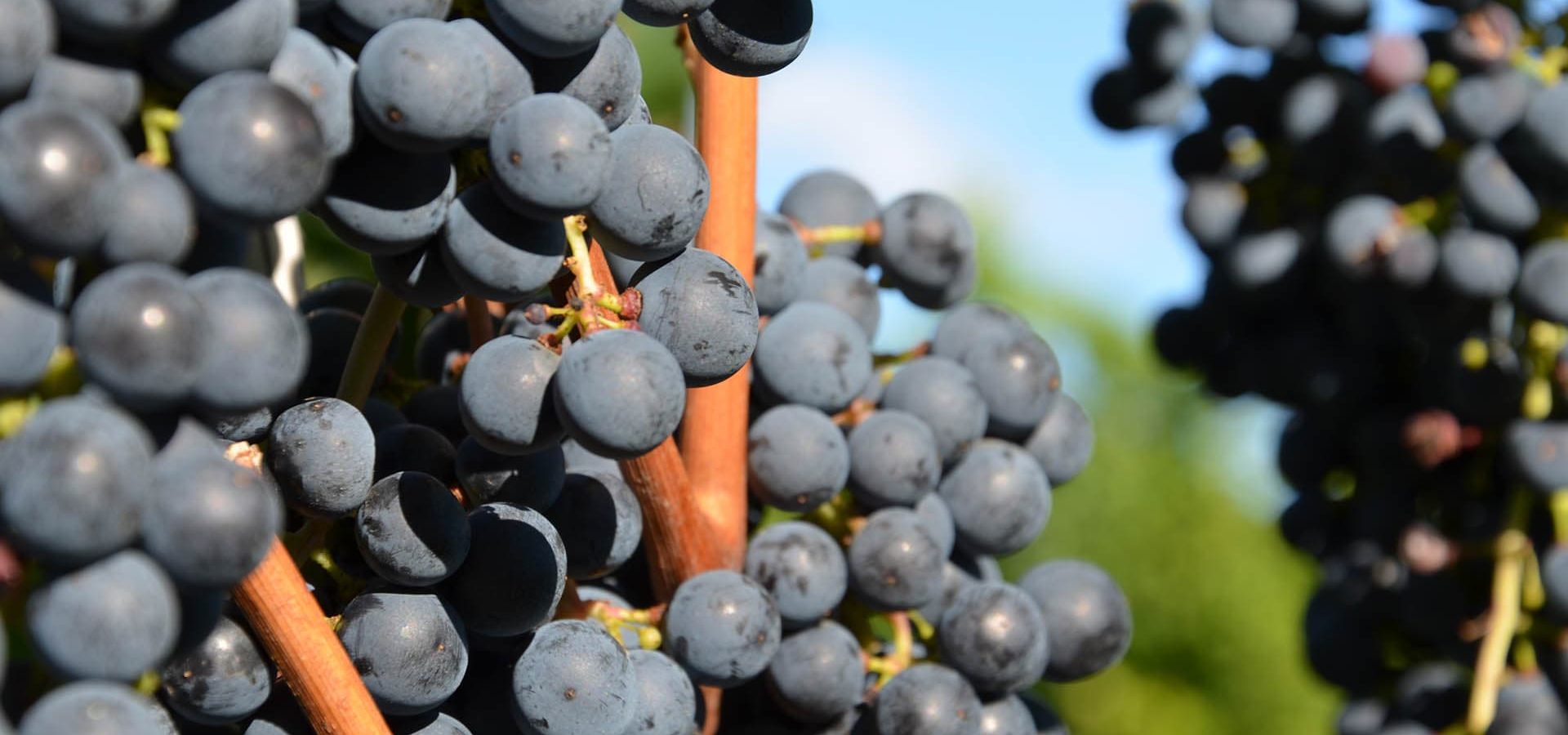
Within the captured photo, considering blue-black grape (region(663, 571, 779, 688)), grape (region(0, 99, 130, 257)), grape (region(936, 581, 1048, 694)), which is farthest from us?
grape (region(936, 581, 1048, 694))

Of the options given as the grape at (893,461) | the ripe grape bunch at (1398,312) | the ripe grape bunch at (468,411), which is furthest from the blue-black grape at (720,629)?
the ripe grape bunch at (1398,312)

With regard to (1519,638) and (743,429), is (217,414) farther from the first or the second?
(1519,638)

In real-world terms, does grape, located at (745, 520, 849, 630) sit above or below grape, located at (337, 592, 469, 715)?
below

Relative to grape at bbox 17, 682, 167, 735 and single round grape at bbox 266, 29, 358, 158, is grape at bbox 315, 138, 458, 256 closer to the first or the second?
single round grape at bbox 266, 29, 358, 158

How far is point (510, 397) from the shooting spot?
57 cm

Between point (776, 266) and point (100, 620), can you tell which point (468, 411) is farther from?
point (776, 266)

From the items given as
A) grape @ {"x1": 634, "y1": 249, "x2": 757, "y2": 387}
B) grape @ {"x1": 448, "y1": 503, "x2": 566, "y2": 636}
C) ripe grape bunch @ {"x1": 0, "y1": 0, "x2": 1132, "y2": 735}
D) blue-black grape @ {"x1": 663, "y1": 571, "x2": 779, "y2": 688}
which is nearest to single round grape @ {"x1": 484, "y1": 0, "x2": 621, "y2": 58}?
ripe grape bunch @ {"x1": 0, "y1": 0, "x2": 1132, "y2": 735}

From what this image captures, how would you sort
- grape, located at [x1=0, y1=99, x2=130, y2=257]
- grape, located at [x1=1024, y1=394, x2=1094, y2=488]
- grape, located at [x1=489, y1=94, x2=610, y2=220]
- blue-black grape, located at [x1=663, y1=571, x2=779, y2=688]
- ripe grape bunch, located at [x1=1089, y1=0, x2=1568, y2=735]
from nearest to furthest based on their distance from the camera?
grape, located at [x1=0, y1=99, x2=130, y2=257] < grape, located at [x1=489, y1=94, x2=610, y2=220] < blue-black grape, located at [x1=663, y1=571, x2=779, y2=688] < grape, located at [x1=1024, y1=394, x2=1094, y2=488] < ripe grape bunch, located at [x1=1089, y1=0, x2=1568, y2=735]

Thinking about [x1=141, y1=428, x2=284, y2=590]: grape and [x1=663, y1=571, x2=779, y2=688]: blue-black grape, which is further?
[x1=663, y1=571, x2=779, y2=688]: blue-black grape

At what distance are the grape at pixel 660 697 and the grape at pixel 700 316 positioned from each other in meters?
0.17

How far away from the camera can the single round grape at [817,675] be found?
0.83 m

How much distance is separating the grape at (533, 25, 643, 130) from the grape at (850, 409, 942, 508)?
1.11ft

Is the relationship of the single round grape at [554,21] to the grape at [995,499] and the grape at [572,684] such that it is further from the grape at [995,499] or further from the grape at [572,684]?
the grape at [995,499]

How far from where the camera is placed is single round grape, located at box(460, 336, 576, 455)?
57cm
